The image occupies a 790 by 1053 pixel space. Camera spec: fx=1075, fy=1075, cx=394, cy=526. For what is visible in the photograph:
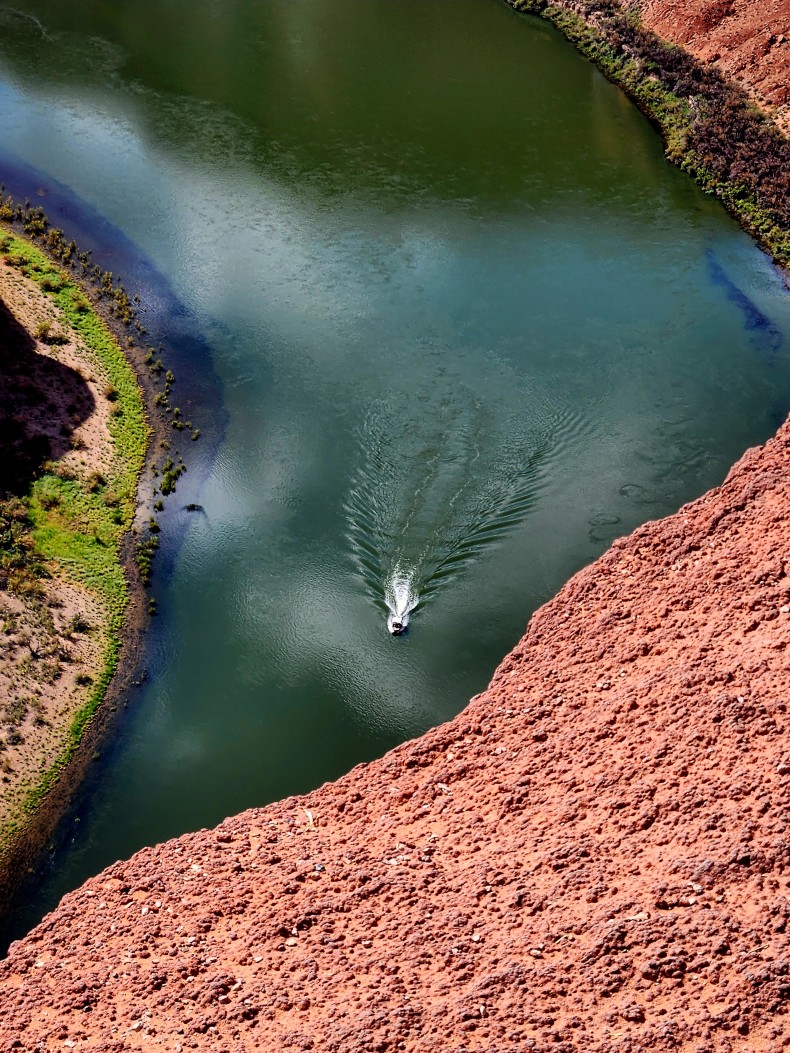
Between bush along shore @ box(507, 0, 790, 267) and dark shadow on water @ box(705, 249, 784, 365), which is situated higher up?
bush along shore @ box(507, 0, 790, 267)

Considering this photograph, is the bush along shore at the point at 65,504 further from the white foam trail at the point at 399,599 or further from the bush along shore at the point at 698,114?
the bush along shore at the point at 698,114

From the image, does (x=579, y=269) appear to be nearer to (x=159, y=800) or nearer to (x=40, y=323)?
(x=40, y=323)

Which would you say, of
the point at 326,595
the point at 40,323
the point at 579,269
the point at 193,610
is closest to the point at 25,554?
the point at 193,610

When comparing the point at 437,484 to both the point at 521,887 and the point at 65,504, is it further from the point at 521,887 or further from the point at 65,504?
the point at 521,887

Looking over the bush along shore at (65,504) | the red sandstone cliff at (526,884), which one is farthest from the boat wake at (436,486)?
the bush along shore at (65,504)

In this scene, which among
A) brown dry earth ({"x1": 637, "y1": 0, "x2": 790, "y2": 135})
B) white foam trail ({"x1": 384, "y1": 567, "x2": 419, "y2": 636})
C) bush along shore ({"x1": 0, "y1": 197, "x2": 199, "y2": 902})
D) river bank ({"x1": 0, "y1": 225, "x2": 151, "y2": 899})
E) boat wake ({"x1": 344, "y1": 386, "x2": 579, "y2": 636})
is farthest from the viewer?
brown dry earth ({"x1": 637, "y1": 0, "x2": 790, "y2": 135})

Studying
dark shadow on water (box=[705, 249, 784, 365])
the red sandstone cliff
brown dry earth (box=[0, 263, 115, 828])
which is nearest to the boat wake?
the red sandstone cliff

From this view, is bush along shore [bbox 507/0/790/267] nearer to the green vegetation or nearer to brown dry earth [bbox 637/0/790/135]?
brown dry earth [bbox 637/0/790/135]

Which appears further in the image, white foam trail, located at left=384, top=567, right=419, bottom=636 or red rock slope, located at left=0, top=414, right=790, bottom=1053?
white foam trail, located at left=384, top=567, right=419, bottom=636
